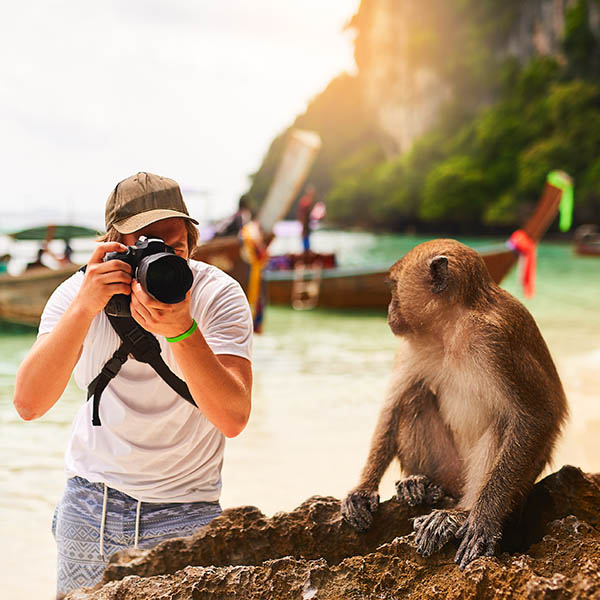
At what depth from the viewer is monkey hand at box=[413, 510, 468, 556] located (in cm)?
137

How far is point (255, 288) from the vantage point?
7266 mm

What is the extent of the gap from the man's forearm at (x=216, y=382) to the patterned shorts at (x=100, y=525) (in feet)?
0.77

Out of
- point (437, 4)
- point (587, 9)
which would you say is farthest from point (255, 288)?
point (437, 4)

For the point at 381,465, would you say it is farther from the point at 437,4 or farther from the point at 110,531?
the point at 437,4

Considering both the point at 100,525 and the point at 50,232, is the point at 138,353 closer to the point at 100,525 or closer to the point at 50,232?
the point at 100,525

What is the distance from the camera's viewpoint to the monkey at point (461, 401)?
155cm

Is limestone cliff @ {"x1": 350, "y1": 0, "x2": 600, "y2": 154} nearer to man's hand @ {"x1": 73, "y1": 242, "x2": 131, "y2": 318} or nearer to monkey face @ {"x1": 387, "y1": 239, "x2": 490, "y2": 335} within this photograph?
monkey face @ {"x1": 387, "y1": 239, "x2": 490, "y2": 335}

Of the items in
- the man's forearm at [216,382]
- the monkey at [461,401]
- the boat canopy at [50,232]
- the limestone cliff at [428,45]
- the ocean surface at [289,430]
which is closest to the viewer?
the man's forearm at [216,382]

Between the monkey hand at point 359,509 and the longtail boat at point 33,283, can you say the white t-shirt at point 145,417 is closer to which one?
the monkey hand at point 359,509

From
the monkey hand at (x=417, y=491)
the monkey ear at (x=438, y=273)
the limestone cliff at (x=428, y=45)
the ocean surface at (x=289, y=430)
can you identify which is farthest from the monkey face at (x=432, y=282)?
the limestone cliff at (x=428, y=45)

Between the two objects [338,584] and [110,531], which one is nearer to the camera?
[338,584]

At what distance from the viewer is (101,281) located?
4.33 feet

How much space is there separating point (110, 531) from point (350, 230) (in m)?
58.9

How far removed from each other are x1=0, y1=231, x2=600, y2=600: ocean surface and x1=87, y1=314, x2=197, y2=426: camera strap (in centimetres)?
77
